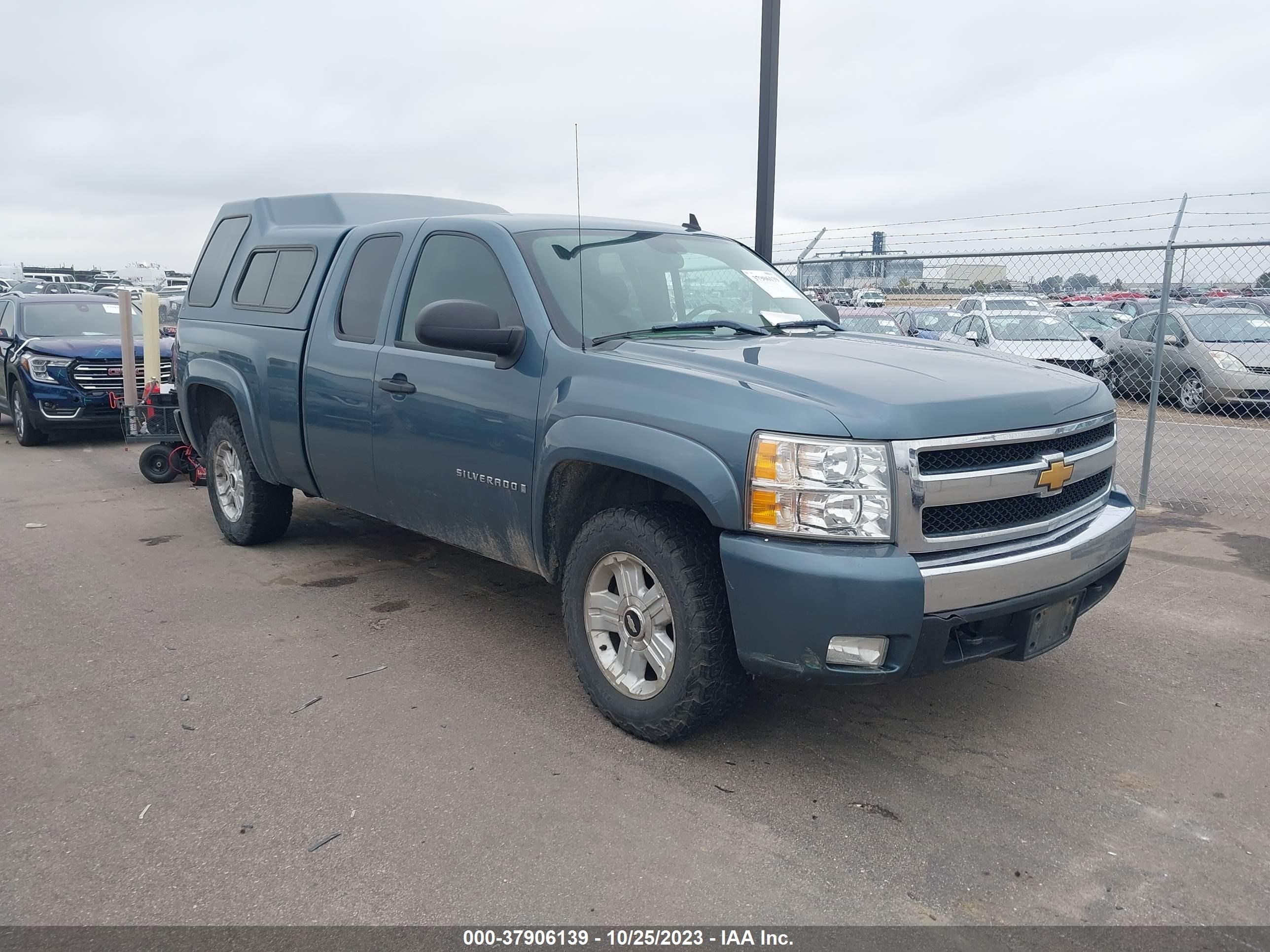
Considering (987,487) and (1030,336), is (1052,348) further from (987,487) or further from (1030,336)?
(987,487)

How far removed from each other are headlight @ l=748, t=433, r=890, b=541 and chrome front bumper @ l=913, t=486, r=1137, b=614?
0.23 meters

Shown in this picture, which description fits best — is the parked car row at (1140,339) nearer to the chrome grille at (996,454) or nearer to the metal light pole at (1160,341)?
the metal light pole at (1160,341)

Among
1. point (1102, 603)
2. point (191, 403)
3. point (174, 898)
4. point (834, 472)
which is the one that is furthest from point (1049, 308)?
point (174, 898)

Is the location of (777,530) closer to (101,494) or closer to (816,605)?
(816,605)

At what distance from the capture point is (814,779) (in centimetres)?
353

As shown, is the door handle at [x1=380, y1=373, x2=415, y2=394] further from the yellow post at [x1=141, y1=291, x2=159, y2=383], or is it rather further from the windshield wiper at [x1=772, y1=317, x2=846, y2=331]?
the yellow post at [x1=141, y1=291, x2=159, y2=383]

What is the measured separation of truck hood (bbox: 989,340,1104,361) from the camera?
12664 mm

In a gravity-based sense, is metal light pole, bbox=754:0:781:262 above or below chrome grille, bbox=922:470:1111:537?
above

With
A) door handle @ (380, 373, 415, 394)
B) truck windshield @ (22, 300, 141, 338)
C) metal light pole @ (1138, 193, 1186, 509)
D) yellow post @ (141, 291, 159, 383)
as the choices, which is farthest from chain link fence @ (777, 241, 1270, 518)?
truck windshield @ (22, 300, 141, 338)

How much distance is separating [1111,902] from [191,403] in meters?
6.12

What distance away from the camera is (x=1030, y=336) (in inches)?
536

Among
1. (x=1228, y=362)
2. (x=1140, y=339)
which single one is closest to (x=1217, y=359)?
(x=1228, y=362)

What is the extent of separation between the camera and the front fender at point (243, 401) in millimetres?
5902

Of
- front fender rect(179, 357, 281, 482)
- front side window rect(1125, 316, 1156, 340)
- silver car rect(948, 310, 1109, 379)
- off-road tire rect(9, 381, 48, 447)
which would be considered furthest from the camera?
front side window rect(1125, 316, 1156, 340)
